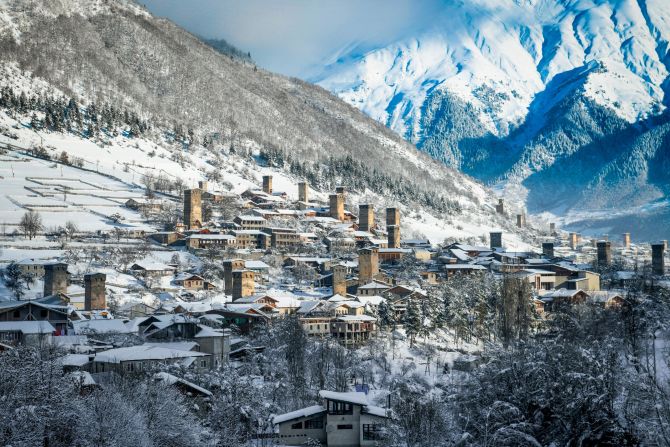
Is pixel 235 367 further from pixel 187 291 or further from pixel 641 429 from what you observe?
pixel 187 291

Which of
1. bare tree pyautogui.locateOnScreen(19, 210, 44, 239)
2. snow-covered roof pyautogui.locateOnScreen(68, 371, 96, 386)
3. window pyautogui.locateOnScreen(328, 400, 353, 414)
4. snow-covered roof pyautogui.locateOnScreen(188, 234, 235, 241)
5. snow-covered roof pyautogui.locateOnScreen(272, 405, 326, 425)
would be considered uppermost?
bare tree pyautogui.locateOnScreen(19, 210, 44, 239)

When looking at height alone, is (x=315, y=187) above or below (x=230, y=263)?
above

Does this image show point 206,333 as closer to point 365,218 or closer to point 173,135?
point 365,218

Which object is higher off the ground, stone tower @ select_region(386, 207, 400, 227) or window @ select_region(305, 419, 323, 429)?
stone tower @ select_region(386, 207, 400, 227)

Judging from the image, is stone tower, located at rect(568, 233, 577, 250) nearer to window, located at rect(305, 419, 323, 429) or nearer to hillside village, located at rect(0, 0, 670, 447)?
hillside village, located at rect(0, 0, 670, 447)

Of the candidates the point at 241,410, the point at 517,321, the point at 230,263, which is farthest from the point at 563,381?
the point at 230,263

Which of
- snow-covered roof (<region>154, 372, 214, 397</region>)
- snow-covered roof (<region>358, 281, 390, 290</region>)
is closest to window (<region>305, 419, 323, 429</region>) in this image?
snow-covered roof (<region>154, 372, 214, 397</region>)
